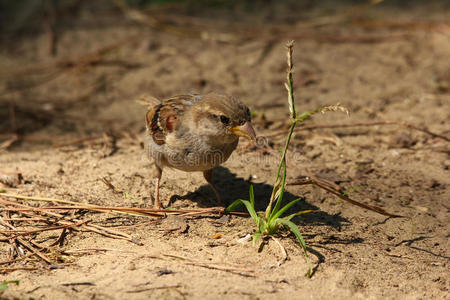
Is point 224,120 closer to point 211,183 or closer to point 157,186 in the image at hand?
point 211,183

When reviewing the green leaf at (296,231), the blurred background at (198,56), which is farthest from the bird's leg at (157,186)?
the blurred background at (198,56)

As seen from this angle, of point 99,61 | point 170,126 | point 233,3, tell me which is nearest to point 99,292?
Answer: point 170,126

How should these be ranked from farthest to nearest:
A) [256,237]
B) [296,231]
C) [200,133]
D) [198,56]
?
[198,56] → [200,133] → [256,237] → [296,231]

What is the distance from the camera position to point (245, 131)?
12.0ft

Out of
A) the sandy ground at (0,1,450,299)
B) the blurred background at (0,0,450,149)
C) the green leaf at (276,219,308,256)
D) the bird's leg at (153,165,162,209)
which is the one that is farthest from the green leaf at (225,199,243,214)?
the blurred background at (0,0,450,149)

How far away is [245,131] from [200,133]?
43 centimetres

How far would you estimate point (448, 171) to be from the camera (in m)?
4.63

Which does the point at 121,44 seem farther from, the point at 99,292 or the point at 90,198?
the point at 99,292

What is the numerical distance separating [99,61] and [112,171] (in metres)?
Result: 3.77

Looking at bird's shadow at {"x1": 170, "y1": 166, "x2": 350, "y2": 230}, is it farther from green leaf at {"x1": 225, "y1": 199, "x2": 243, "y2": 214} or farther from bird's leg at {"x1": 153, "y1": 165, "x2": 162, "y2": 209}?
green leaf at {"x1": 225, "y1": 199, "x2": 243, "y2": 214}

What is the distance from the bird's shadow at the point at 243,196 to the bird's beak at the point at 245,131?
723 millimetres

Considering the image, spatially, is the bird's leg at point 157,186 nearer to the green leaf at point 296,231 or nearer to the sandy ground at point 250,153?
the sandy ground at point 250,153

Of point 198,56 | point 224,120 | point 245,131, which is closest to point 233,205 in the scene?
point 245,131

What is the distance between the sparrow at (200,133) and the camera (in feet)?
12.2
